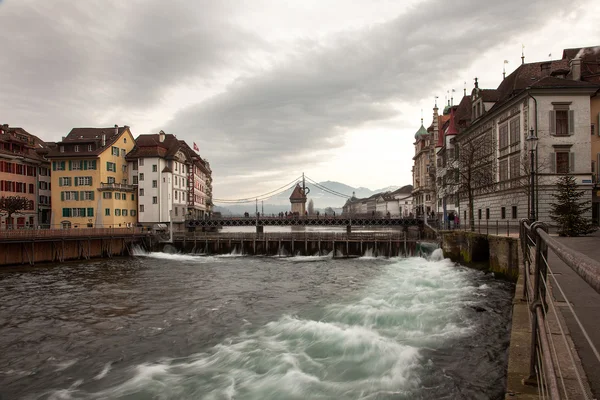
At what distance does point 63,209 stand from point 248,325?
6049cm

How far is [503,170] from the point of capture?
3884cm

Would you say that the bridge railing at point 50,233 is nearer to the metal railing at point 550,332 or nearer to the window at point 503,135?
the window at point 503,135

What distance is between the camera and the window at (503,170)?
38213 millimetres

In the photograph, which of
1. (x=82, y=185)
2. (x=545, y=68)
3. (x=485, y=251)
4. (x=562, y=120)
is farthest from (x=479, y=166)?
(x=82, y=185)

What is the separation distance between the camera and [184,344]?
12703 millimetres

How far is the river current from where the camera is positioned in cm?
924

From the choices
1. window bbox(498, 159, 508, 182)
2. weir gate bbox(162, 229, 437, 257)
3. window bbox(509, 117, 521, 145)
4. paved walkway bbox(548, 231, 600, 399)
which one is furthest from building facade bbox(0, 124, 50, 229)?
paved walkway bbox(548, 231, 600, 399)

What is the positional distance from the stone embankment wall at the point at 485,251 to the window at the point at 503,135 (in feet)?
37.9

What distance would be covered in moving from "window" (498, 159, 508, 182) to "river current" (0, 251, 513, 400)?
743 inches

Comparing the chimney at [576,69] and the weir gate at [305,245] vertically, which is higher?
the chimney at [576,69]

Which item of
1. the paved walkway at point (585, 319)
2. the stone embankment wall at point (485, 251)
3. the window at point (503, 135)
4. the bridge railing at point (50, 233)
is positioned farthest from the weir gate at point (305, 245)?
the paved walkway at point (585, 319)

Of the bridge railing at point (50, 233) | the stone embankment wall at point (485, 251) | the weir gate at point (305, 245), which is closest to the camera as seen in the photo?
the stone embankment wall at point (485, 251)

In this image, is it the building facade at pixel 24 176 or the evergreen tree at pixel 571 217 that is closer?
the evergreen tree at pixel 571 217

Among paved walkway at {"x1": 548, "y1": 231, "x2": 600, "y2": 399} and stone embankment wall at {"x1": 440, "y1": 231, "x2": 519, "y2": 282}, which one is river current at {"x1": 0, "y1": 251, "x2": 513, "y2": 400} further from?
paved walkway at {"x1": 548, "y1": 231, "x2": 600, "y2": 399}
